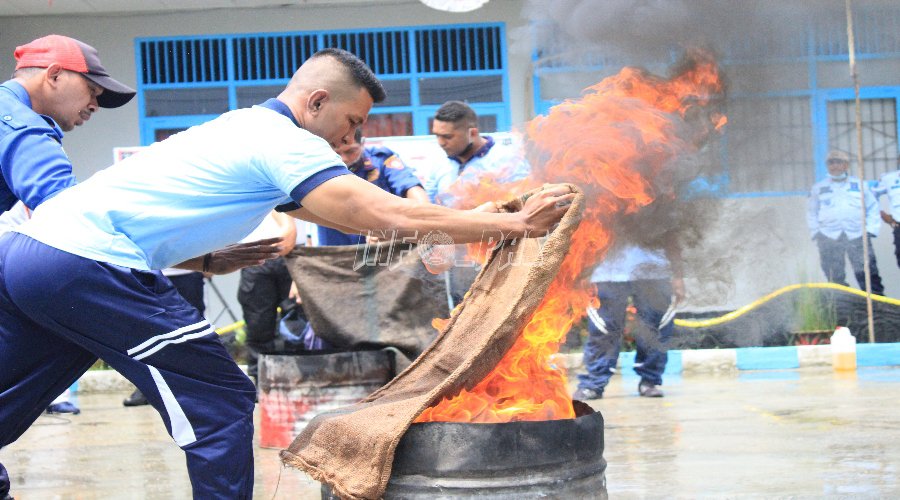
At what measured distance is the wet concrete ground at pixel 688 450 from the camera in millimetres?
4633

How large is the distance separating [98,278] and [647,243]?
97.9 inches

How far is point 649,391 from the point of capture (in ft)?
26.1

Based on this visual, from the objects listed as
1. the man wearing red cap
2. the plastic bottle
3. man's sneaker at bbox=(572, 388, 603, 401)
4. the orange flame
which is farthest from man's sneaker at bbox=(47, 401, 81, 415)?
the plastic bottle

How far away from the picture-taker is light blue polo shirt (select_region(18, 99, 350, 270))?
2898 mm

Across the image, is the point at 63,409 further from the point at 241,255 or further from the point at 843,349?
the point at 843,349

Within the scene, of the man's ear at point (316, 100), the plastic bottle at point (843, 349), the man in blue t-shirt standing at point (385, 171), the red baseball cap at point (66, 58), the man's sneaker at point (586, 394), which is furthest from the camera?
the plastic bottle at point (843, 349)

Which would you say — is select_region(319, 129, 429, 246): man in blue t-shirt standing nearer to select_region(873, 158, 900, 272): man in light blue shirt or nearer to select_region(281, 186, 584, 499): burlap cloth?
select_region(281, 186, 584, 499): burlap cloth

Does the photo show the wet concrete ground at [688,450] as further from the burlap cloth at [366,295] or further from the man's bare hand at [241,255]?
the man's bare hand at [241,255]

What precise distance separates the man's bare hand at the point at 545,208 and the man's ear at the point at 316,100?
77 cm

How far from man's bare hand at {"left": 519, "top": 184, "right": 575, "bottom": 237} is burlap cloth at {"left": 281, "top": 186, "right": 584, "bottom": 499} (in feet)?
0.10

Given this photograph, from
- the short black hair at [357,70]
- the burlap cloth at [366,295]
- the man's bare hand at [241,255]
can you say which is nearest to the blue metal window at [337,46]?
the burlap cloth at [366,295]

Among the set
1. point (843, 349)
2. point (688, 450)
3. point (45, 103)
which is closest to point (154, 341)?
point (45, 103)

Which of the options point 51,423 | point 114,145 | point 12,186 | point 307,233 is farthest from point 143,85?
point 12,186

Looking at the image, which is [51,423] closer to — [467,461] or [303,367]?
[303,367]
